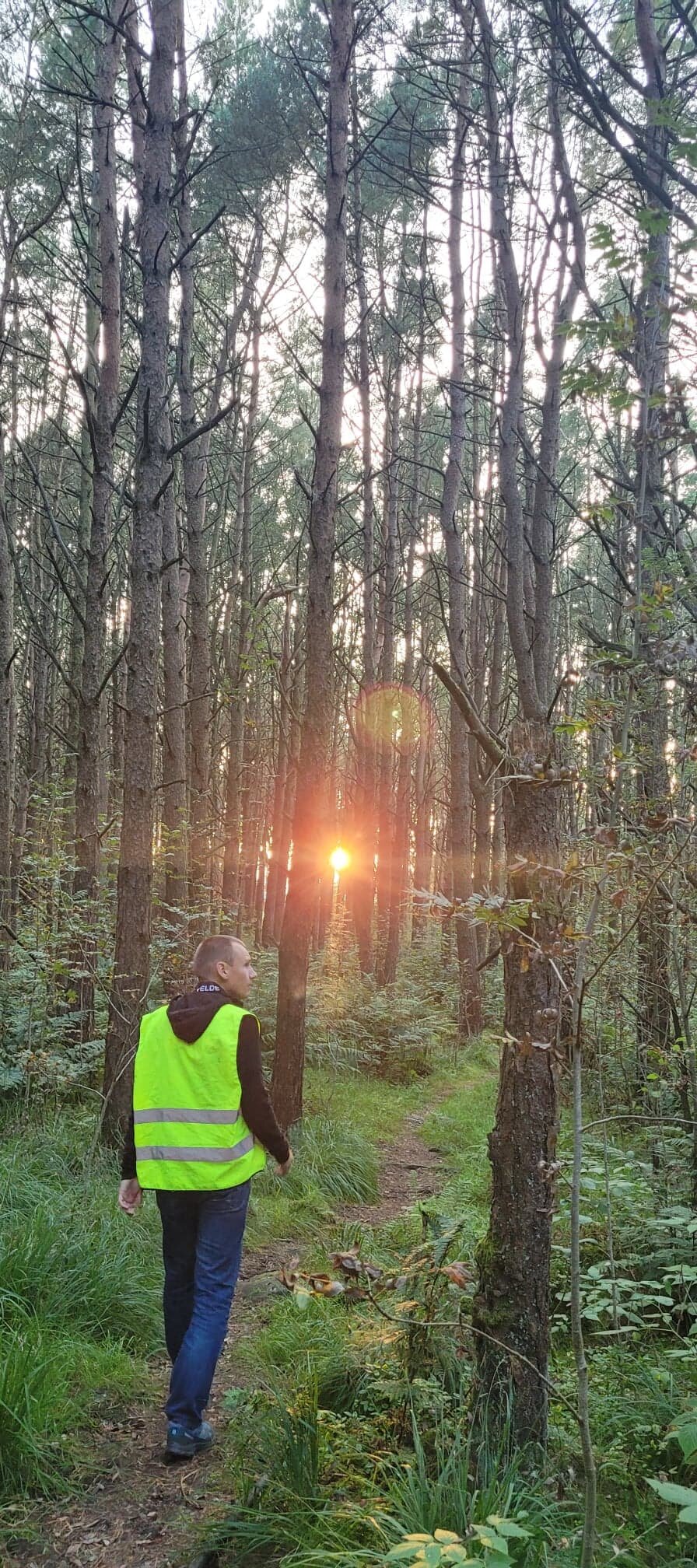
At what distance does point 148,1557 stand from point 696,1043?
4278mm

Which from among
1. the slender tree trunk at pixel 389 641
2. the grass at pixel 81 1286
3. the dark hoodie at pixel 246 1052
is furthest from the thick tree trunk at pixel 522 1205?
the slender tree trunk at pixel 389 641

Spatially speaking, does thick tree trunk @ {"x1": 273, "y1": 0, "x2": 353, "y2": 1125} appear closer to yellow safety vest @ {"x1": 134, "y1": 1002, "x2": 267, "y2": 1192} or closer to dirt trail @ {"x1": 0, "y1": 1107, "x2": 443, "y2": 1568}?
dirt trail @ {"x1": 0, "y1": 1107, "x2": 443, "y2": 1568}

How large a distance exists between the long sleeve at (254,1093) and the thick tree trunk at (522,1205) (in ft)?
3.11

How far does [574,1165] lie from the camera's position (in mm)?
2230

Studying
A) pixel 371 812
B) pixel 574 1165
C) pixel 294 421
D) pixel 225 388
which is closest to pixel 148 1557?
pixel 574 1165

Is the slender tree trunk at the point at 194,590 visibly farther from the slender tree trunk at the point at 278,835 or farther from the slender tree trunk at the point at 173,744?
the slender tree trunk at the point at 278,835

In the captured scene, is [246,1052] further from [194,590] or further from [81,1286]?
[194,590]

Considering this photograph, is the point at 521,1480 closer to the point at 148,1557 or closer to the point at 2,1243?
the point at 148,1557

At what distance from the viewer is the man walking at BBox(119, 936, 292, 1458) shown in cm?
339

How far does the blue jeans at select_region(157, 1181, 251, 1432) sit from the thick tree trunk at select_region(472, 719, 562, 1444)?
1024 millimetres

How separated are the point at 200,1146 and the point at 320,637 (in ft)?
15.4

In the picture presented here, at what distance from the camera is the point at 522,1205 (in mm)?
2918

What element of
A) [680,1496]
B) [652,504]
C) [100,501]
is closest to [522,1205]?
[680,1496]

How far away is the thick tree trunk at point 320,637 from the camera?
7000 millimetres
